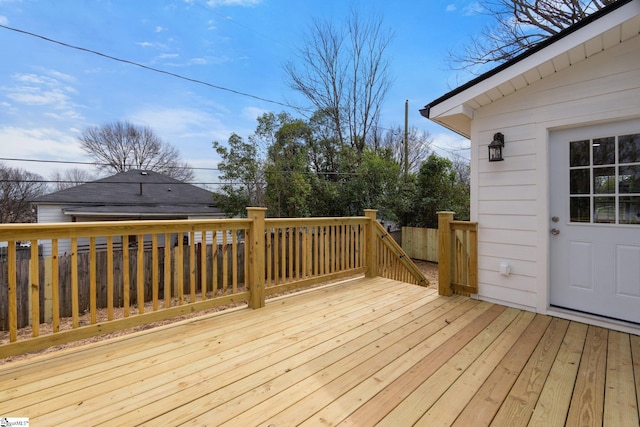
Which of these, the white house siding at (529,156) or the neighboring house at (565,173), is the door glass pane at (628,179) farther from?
the white house siding at (529,156)

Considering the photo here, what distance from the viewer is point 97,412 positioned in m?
1.45

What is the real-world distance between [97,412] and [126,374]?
1.21ft

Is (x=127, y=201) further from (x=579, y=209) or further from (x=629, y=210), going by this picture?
(x=629, y=210)

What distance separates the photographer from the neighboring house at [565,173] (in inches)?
97.3

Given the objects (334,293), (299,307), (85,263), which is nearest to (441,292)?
(334,293)

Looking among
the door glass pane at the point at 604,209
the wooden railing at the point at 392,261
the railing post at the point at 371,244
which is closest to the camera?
the door glass pane at the point at 604,209

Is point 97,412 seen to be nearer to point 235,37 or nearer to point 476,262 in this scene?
point 476,262

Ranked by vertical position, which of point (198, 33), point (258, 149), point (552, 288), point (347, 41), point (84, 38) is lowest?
point (552, 288)

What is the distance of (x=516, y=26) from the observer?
25.0 ft

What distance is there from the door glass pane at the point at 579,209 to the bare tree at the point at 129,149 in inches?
569

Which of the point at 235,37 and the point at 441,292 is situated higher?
the point at 235,37

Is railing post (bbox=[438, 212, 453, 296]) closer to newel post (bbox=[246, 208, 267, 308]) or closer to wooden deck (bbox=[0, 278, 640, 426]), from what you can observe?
wooden deck (bbox=[0, 278, 640, 426])

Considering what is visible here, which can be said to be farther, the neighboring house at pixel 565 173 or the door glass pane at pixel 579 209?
the door glass pane at pixel 579 209

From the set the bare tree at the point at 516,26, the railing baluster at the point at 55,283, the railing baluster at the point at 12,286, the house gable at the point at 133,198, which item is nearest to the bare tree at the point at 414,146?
the bare tree at the point at 516,26
